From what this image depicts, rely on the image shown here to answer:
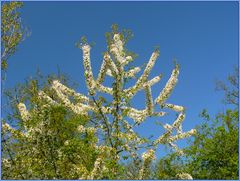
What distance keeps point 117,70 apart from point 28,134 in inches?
137

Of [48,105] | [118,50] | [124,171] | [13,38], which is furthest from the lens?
[13,38]

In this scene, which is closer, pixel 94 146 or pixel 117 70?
pixel 94 146

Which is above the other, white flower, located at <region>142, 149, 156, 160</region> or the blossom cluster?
the blossom cluster

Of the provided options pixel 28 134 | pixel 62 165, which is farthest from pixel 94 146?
pixel 28 134

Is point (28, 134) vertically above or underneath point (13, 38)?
underneath

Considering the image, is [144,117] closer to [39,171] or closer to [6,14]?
[39,171]

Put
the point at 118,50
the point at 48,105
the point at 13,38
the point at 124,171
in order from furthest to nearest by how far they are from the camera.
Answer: the point at 13,38 < the point at 118,50 < the point at 48,105 < the point at 124,171

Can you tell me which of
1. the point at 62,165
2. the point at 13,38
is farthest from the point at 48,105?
the point at 13,38

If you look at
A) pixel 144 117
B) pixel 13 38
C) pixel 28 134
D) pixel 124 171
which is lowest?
pixel 124 171

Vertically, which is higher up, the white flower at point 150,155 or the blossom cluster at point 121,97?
the blossom cluster at point 121,97

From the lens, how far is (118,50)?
1584cm

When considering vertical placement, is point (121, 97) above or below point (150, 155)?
above

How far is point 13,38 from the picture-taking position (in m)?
25.3

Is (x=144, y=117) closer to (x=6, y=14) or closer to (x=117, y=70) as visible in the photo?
(x=117, y=70)
